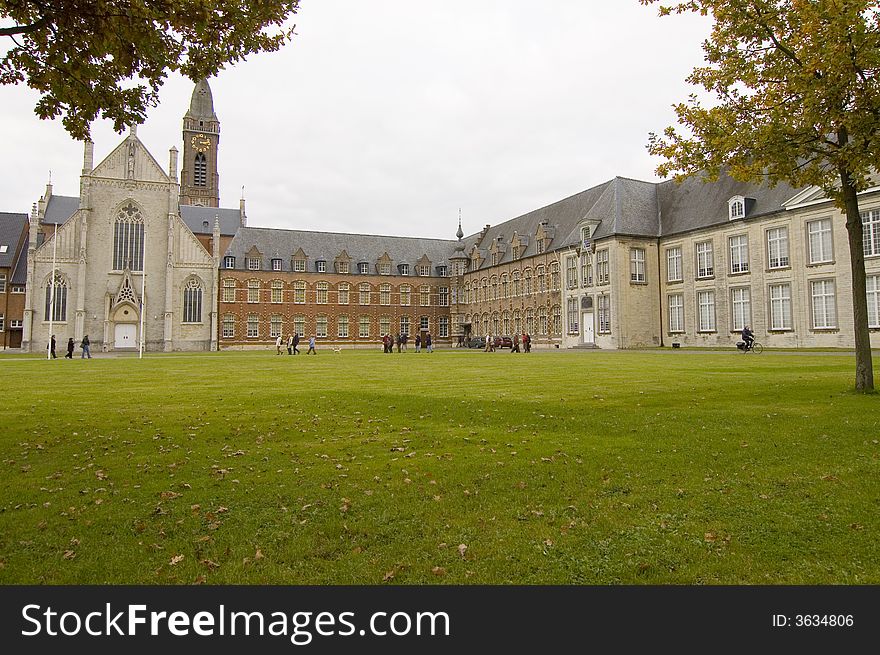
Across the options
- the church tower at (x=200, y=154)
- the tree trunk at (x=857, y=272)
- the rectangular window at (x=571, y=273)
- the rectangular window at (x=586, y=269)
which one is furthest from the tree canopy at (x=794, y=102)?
the church tower at (x=200, y=154)

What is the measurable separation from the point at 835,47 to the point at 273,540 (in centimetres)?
1277

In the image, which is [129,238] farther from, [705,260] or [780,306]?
[780,306]

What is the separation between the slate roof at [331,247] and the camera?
66625 mm

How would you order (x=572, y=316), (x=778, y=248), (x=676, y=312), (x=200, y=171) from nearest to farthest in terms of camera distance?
1. (x=778, y=248)
2. (x=676, y=312)
3. (x=572, y=316)
4. (x=200, y=171)

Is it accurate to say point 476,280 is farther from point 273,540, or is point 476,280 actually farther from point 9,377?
point 273,540

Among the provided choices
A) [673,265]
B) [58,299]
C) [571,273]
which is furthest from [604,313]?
[58,299]

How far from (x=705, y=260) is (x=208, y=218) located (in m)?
59.8

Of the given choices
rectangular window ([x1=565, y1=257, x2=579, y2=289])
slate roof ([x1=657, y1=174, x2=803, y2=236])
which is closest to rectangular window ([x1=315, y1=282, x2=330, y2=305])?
rectangular window ([x1=565, y1=257, x2=579, y2=289])

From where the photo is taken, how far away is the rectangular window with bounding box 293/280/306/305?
67.3 meters

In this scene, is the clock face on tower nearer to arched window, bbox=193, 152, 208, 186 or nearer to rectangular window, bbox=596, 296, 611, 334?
arched window, bbox=193, 152, 208, 186

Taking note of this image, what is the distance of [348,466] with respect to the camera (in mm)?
7031

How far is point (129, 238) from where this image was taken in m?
58.7

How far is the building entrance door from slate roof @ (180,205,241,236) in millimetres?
46700

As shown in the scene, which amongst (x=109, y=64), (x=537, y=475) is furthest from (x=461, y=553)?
(x=109, y=64)
